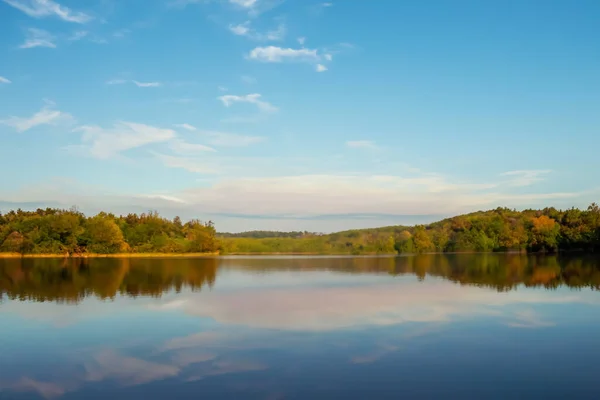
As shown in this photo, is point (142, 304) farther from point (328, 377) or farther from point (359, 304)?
point (328, 377)

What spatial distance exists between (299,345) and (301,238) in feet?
456

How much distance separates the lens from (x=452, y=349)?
54.4 ft

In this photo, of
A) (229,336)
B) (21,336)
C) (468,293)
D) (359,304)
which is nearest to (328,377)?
(229,336)

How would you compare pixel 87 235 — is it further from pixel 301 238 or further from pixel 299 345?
pixel 299 345

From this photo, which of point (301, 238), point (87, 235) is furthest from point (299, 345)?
point (301, 238)

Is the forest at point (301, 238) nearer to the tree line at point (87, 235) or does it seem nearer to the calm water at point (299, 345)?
the tree line at point (87, 235)

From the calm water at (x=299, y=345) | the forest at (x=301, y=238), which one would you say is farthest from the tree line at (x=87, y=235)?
the calm water at (x=299, y=345)

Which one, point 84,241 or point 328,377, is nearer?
point 328,377

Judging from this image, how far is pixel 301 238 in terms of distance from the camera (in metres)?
156

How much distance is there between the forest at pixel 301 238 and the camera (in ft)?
316

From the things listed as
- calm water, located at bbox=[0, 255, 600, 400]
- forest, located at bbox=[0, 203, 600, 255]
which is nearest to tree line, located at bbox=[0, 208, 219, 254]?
forest, located at bbox=[0, 203, 600, 255]

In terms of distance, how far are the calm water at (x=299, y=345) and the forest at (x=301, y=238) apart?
69706mm

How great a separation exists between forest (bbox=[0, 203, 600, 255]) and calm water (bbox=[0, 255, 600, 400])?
229 ft

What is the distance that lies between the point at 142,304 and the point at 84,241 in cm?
7873
